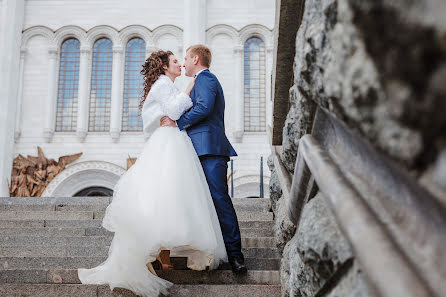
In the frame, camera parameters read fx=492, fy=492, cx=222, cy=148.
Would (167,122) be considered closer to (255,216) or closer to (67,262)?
(67,262)

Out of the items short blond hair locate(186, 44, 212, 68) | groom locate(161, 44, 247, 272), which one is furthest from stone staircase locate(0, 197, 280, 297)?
short blond hair locate(186, 44, 212, 68)

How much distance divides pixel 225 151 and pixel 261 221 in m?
1.40

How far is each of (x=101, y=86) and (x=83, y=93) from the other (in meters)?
0.61

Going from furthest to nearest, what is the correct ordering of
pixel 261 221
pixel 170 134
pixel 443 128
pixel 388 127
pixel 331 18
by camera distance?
pixel 261 221
pixel 170 134
pixel 331 18
pixel 388 127
pixel 443 128

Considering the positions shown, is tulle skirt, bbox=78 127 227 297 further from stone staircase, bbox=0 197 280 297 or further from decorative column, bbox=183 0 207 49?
decorative column, bbox=183 0 207 49

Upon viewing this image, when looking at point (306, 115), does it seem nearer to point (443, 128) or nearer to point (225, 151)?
point (443, 128)

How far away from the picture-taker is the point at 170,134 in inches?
140

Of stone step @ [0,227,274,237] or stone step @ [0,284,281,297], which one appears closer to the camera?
stone step @ [0,284,281,297]

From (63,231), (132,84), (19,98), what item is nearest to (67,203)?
(63,231)

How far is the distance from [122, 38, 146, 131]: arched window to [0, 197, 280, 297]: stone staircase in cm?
935

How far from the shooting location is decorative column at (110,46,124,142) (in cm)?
1520

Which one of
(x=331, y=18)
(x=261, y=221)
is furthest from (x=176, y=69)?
(x=331, y=18)

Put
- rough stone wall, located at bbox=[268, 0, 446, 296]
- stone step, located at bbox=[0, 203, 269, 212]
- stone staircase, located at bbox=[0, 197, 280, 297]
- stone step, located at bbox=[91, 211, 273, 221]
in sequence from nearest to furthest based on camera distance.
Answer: rough stone wall, located at bbox=[268, 0, 446, 296], stone staircase, located at bbox=[0, 197, 280, 297], stone step, located at bbox=[91, 211, 273, 221], stone step, located at bbox=[0, 203, 269, 212]

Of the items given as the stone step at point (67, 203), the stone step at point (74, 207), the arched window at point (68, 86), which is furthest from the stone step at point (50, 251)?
the arched window at point (68, 86)
